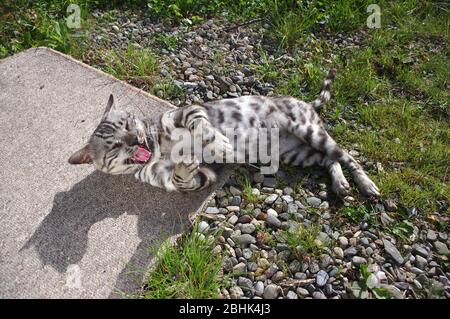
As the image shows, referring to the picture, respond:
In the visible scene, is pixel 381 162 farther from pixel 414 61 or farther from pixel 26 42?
pixel 26 42

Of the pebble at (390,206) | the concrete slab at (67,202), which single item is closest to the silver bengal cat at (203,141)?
the pebble at (390,206)

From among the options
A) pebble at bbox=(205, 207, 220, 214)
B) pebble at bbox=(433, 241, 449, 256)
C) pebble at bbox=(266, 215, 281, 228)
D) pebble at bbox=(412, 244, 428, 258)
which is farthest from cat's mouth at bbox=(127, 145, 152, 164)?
pebble at bbox=(433, 241, 449, 256)

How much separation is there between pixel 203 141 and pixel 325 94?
53.7 inches

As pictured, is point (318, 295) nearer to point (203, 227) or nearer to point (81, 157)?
point (203, 227)

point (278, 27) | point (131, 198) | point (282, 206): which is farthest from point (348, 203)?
point (278, 27)

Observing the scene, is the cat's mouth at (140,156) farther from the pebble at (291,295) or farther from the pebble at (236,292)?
the pebble at (291,295)

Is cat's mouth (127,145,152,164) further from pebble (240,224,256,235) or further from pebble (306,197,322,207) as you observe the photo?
pebble (306,197,322,207)

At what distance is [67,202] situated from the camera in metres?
3.12

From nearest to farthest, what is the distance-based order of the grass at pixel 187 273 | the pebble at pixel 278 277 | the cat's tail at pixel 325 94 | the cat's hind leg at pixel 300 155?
1. the grass at pixel 187 273
2. the pebble at pixel 278 277
3. the cat's hind leg at pixel 300 155
4. the cat's tail at pixel 325 94

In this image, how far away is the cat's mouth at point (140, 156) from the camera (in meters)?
3.04

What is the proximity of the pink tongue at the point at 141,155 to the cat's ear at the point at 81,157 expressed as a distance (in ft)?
1.06

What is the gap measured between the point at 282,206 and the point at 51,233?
168 cm

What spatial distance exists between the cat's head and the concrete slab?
0.27m

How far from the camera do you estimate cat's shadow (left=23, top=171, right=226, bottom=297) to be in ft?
9.09
